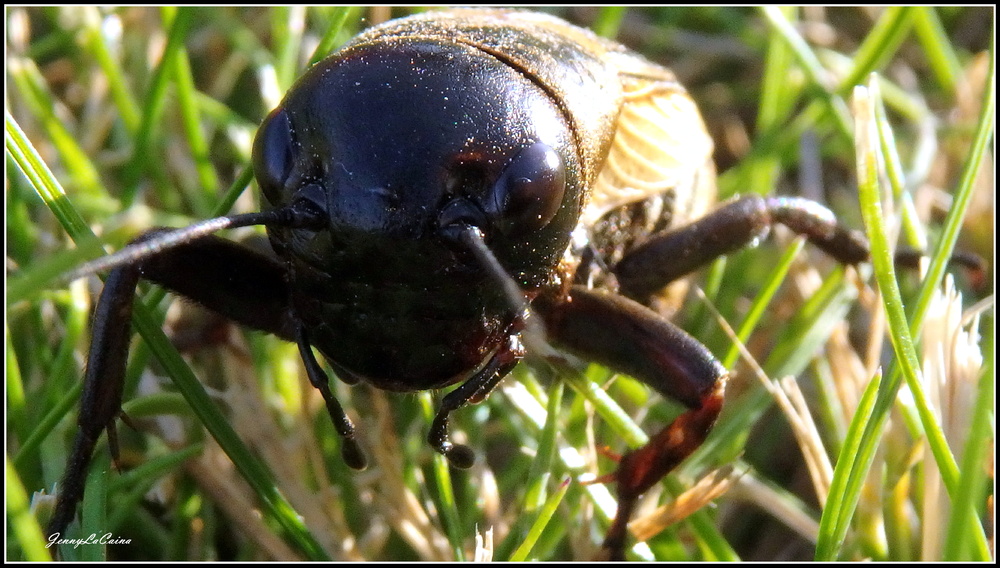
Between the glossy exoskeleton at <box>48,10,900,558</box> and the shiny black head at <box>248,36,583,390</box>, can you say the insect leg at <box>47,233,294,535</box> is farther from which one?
the shiny black head at <box>248,36,583,390</box>

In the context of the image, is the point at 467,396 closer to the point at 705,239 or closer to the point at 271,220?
the point at 271,220

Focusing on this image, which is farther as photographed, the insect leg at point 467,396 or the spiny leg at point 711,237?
the spiny leg at point 711,237

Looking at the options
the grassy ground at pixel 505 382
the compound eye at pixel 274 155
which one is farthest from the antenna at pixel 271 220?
the grassy ground at pixel 505 382

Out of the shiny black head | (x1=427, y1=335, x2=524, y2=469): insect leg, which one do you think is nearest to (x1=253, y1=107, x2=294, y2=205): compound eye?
the shiny black head

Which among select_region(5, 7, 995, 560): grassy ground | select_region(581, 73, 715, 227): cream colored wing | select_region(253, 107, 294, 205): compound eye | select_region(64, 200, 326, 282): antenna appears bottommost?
select_region(5, 7, 995, 560): grassy ground

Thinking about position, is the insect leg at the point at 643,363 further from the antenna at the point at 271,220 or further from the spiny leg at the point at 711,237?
the antenna at the point at 271,220

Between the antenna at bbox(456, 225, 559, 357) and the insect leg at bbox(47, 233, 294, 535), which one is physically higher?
the antenna at bbox(456, 225, 559, 357)

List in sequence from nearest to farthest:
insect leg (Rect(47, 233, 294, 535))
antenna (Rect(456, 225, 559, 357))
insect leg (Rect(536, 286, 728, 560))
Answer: antenna (Rect(456, 225, 559, 357)), insect leg (Rect(47, 233, 294, 535)), insect leg (Rect(536, 286, 728, 560))
